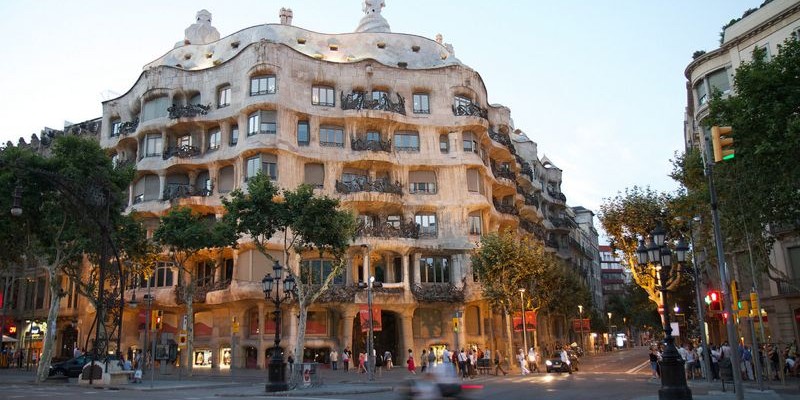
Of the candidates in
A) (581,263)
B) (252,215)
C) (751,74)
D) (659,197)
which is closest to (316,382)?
(252,215)

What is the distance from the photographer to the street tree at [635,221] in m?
39.5

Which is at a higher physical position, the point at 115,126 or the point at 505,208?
the point at 115,126

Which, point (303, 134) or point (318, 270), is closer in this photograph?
point (318, 270)

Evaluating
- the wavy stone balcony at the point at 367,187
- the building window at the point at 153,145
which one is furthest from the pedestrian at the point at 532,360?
the building window at the point at 153,145

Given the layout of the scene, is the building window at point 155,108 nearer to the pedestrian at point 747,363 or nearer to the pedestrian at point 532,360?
the pedestrian at point 532,360

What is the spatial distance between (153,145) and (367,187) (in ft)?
58.0

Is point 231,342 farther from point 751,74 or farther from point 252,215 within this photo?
point 751,74

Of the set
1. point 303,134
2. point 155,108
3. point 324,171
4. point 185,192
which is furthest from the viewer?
point 155,108

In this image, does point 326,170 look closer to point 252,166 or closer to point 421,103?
point 252,166

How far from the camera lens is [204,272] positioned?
158 ft

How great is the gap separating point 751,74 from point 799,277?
22492 mm

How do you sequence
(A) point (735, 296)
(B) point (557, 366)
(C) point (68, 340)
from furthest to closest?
(C) point (68, 340) < (B) point (557, 366) < (A) point (735, 296)

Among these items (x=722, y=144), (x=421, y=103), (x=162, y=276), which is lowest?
(x=722, y=144)

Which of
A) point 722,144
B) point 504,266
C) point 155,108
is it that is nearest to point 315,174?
point 155,108
